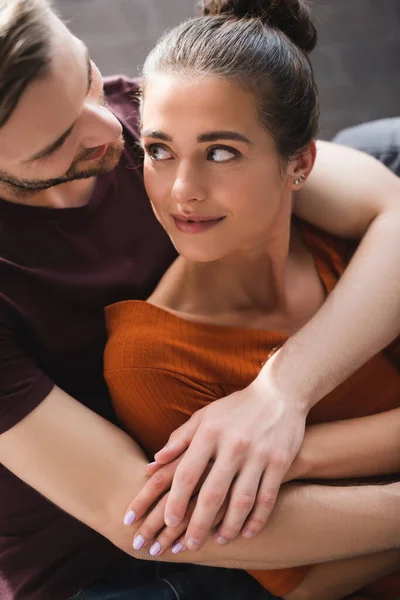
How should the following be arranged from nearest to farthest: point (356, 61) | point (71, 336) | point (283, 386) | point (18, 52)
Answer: point (18, 52), point (283, 386), point (71, 336), point (356, 61)

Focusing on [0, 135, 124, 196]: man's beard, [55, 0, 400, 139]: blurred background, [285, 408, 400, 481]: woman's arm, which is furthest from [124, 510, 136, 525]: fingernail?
[55, 0, 400, 139]: blurred background

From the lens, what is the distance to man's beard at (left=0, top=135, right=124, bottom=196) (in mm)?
1170

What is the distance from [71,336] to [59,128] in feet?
1.17

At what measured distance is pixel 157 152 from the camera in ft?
3.84

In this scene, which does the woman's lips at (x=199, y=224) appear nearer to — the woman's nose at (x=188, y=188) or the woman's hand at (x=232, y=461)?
the woman's nose at (x=188, y=188)

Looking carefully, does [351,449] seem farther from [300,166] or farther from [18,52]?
[18,52]

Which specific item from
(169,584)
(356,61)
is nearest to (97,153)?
(169,584)

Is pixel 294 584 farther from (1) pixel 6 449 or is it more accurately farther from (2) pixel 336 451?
(1) pixel 6 449

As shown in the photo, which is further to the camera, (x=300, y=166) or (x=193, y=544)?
(x=300, y=166)

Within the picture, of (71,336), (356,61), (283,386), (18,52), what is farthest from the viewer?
(356,61)

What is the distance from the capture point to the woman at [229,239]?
3.65ft

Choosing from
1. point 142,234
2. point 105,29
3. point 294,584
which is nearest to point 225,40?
point 142,234

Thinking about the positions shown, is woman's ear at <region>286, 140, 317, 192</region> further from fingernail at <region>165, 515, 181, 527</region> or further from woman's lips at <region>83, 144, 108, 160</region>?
fingernail at <region>165, 515, 181, 527</region>

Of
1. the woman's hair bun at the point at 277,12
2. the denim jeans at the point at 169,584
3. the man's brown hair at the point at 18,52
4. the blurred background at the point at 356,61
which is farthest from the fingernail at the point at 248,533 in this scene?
the blurred background at the point at 356,61
